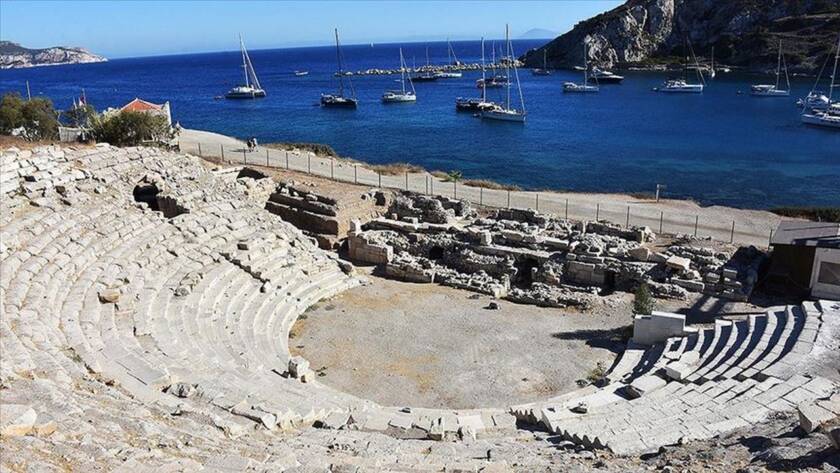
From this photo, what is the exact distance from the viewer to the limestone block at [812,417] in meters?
10.8

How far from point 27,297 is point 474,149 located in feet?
173

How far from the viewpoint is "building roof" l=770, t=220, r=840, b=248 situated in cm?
2270

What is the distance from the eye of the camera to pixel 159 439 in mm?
10250

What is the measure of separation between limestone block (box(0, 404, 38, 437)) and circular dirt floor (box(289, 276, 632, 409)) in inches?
357

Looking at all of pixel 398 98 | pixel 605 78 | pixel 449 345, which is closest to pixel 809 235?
pixel 449 345

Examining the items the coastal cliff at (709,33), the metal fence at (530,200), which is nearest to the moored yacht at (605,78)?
the coastal cliff at (709,33)

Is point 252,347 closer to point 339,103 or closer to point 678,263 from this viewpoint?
point 678,263

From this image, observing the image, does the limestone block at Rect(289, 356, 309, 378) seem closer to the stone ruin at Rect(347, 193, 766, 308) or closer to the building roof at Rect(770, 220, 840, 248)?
the stone ruin at Rect(347, 193, 766, 308)

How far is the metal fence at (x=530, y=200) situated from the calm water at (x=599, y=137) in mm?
8702

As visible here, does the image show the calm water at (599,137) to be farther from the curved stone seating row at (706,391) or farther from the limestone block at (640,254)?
the curved stone seating row at (706,391)

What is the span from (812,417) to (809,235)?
50.6ft

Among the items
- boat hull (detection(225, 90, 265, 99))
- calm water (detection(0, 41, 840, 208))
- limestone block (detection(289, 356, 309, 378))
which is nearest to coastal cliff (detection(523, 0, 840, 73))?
calm water (detection(0, 41, 840, 208))

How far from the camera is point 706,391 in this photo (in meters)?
14.9

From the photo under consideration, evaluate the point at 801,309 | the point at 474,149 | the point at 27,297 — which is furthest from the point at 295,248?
the point at 474,149
